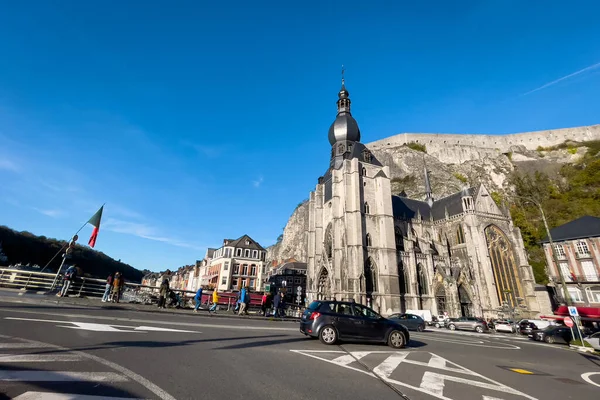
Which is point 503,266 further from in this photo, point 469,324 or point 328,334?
point 328,334

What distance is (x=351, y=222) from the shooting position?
34.6 metres

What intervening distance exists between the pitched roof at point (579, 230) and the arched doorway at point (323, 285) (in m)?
31.6

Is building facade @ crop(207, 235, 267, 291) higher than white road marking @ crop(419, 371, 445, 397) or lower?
higher

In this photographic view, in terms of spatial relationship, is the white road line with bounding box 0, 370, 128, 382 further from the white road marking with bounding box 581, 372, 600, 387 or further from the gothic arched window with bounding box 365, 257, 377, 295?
the gothic arched window with bounding box 365, 257, 377, 295

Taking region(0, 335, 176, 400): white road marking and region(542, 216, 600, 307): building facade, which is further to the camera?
region(542, 216, 600, 307): building facade

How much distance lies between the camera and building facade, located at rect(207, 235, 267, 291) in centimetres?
5038

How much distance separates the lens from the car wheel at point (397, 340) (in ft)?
31.1

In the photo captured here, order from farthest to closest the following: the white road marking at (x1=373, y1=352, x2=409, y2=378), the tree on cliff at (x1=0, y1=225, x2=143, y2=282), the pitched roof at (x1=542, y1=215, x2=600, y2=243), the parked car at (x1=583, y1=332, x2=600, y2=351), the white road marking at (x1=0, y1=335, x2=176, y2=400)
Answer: the tree on cliff at (x1=0, y1=225, x2=143, y2=282) → the pitched roof at (x1=542, y1=215, x2=600, y2=243) → the parked car at (x1=583, y1=332, x2=600, y2=351) → the white road marking at (x1=373, y1=352, x2=409, y2=378) → the white road marking at (x1=0, y1=335, x2=176, y2=400)

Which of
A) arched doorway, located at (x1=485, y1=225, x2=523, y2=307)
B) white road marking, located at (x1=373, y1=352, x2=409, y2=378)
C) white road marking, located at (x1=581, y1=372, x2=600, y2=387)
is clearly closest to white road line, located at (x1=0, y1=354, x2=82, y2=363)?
white road marking, located at (x1=373, y1=352, x2=409, y2=378)

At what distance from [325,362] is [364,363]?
0.98 m

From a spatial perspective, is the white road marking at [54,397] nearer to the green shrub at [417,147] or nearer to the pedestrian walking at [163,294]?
the pedestrian walking at [163,294]

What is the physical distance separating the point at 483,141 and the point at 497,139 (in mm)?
4723

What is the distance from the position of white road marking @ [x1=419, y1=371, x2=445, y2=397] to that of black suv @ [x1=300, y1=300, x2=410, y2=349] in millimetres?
3401

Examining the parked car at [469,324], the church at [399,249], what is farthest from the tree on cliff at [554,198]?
the parked car at [469,324]
